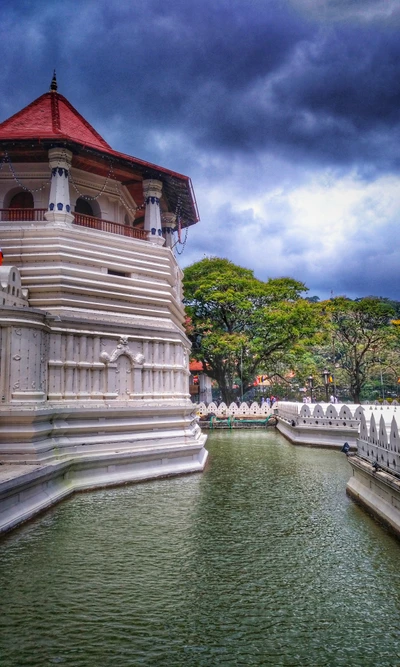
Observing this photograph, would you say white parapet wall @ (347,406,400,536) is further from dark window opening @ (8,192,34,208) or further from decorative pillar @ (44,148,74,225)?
dark window opening @ (8,192,34,208)

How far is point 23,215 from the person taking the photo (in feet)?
56.0

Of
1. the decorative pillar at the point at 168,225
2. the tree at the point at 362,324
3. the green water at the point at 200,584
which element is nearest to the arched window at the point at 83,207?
the decorative pillar at the point at 168,225

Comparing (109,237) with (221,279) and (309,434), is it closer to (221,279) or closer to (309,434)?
(309,434)

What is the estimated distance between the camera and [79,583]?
6.36m

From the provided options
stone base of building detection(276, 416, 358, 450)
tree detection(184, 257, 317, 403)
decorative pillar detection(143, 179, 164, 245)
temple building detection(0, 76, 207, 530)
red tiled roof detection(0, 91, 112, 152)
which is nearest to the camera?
temple building detection(0, 76, 207, 530)

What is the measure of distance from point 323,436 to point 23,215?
14.8m

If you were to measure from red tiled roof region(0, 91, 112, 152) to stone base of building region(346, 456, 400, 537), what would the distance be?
40.8 feet

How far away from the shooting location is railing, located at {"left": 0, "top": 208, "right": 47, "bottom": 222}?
55.3 ft

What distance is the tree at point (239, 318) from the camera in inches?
1492

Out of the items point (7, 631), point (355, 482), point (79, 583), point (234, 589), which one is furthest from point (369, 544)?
point (7, 631)

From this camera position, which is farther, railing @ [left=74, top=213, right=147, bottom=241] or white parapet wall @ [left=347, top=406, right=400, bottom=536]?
railing @ [left=74, top=213, right=147, bottom=241]

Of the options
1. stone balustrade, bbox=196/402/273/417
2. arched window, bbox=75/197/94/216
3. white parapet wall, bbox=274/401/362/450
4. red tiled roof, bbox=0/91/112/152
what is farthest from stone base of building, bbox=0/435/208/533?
stone balustrade, bbox=196/402/273/417

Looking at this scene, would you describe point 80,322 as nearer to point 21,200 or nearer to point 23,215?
point 23,215

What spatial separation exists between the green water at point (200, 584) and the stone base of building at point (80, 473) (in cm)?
40
